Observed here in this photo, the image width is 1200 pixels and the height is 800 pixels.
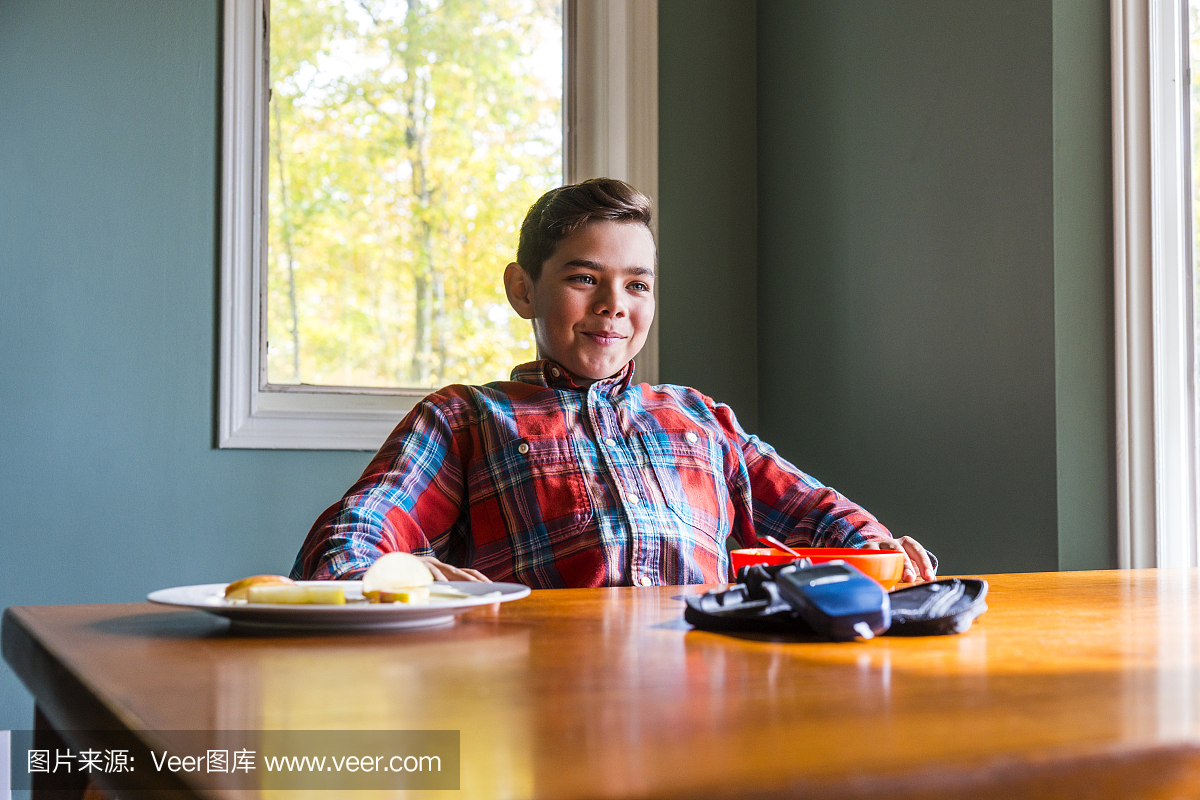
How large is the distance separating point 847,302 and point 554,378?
1016mm

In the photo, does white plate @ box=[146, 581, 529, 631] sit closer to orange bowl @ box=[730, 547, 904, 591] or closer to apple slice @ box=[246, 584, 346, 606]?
apple slice @ box=[246, 584, 346, 606]

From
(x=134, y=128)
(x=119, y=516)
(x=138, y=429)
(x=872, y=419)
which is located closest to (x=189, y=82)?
(x=134, y=128)

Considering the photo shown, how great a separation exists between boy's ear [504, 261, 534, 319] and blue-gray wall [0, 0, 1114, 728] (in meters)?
0.71

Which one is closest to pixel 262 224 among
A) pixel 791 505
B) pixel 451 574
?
pixel 791 505

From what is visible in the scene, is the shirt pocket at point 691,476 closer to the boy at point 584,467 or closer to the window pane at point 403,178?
the boy at point 584,467

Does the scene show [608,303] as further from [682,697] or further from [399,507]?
[682,697]

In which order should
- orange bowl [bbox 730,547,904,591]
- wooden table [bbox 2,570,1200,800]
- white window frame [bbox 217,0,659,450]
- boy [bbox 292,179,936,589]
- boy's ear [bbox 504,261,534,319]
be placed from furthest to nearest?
white window frame [bbox 217,0,659,450]
boy's ear [bbox 504,261,534,319]
boy [bbox 292,179,936,589]
orange bowl [bbox 730,547,904,591]
wooden table [bbox 2,570,1200,800]

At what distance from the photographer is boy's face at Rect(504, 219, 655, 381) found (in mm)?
1488

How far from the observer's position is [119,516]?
6.29 feet

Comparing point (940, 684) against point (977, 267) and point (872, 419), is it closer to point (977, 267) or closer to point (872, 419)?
point (977, 267)

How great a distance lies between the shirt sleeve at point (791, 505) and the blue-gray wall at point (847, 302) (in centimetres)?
55

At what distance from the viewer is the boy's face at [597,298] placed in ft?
4.88

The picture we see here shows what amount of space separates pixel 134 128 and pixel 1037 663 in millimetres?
1922

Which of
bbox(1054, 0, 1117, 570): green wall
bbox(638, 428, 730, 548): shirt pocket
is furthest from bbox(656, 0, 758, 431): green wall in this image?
bbox(638, 428, 730, 548): shirt pocket
